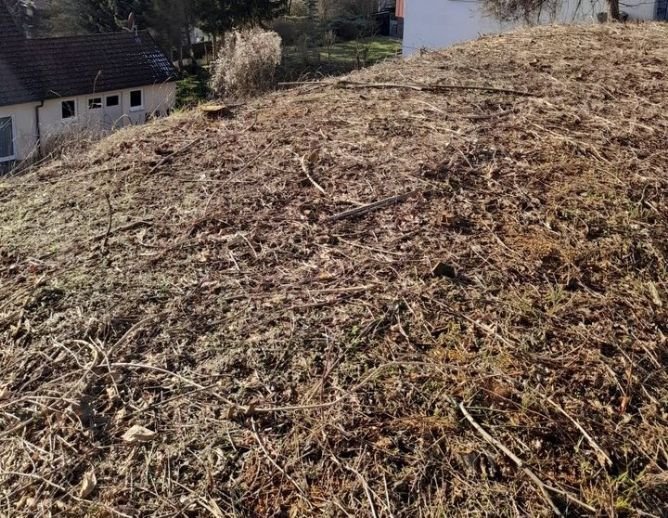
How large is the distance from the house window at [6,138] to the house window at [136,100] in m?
3.37

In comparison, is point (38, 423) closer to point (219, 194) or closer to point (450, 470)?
point (450, 470)

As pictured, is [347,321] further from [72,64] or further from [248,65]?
[72,64]

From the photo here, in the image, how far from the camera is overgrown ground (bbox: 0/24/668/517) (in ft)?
6.28

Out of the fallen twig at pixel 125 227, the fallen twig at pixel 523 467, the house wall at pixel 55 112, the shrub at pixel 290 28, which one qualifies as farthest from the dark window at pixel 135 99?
the fallen twig at pixel 523 467

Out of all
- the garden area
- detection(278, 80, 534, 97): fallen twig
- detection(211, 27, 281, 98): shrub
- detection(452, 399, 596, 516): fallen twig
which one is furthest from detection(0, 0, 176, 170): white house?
detection(452, 399, 596, 516): fallen twig

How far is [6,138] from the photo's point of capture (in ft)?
48.0

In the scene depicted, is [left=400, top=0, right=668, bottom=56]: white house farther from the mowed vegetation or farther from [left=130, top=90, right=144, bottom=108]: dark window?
[left=130, top=90, right=144, bottom=108]: dark window

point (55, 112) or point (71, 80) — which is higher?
point (71, 80)

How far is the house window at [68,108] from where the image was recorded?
16312mm

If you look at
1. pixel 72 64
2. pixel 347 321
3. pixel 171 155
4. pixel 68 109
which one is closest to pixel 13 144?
pixel 68 109

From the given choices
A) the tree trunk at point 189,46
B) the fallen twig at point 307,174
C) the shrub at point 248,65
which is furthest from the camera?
the tree trunk at point 189,46

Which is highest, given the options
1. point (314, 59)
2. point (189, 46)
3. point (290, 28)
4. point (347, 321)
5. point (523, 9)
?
point (523, 9)

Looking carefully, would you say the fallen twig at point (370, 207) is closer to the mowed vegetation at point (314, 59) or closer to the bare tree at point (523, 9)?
the bare tree at point (523, 9)

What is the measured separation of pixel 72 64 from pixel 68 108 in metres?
1.22
